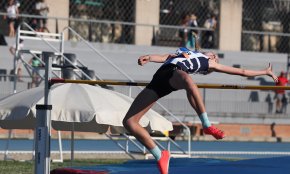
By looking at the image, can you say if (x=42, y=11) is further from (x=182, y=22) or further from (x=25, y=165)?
(x=25, y=165)

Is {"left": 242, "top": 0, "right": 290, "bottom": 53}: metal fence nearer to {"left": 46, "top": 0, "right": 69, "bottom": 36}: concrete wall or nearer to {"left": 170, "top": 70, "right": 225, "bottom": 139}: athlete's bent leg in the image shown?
{"left": 46, "top": 0, "right": 69, "bottom": 36}: concrete wall

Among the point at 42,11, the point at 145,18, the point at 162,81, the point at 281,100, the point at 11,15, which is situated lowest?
the point at 281,100

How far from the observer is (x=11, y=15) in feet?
79.2

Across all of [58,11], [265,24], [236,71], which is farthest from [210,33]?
[236,71]

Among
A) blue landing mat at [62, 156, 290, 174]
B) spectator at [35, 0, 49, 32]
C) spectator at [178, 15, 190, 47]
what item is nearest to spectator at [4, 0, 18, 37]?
spectator at [35, 0, 49, 32]

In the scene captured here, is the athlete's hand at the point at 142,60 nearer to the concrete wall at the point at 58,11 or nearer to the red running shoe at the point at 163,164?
the red running shoe at the point at 163,164

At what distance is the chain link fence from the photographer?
87.5 feet

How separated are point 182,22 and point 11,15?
6.22 m

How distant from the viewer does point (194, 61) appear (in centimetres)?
911

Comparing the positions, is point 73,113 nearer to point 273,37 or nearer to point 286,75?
point 286,75

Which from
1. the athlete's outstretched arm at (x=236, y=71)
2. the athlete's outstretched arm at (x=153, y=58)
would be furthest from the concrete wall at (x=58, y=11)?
the athlete's outstretched arm at (x=236, y=71)

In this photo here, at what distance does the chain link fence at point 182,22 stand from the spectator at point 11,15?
38cm

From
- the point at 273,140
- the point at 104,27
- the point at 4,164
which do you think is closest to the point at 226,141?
the point at 273,140

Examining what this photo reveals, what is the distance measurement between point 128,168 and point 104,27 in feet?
55.5
